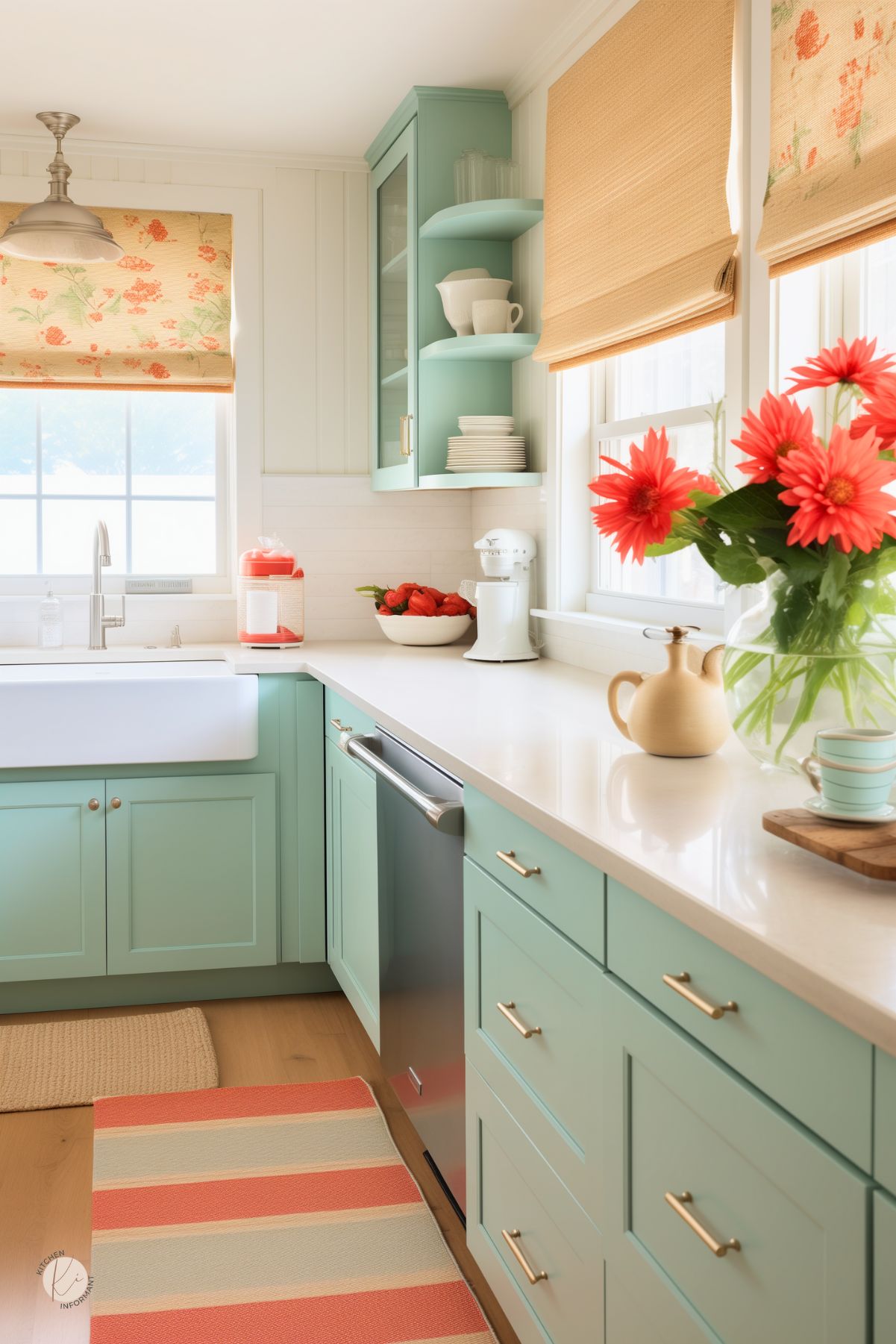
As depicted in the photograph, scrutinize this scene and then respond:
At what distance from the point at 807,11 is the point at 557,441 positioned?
51.8 inches

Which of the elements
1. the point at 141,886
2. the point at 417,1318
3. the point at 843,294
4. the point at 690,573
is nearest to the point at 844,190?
the point at 843,294

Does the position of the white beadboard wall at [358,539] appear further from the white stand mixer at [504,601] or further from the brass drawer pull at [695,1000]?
the brass drawer pull at [695,1000]

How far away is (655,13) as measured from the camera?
249 cm

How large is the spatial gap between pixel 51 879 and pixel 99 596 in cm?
95

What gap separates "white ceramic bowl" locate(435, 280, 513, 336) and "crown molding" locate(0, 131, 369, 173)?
814 mm

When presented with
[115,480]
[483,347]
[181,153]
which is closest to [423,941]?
[483,347]

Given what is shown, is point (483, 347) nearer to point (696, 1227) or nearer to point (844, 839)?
point (844, 839)

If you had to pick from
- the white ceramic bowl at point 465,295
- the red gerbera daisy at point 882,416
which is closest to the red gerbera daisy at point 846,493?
the red gerbera daisy at point 882,416

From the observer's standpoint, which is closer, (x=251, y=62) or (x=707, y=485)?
(x=707, y=485)

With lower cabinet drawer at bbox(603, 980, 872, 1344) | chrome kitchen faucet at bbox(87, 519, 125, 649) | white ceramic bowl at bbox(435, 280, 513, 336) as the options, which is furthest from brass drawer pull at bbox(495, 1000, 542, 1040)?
chrome kitchen faucet at bbox(87, 519, 125, 649)

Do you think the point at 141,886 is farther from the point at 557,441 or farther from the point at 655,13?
the point at 655,13

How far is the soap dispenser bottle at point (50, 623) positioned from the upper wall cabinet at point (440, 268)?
110 cm

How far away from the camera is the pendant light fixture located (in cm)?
336

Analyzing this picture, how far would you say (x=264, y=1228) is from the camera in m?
2.22
